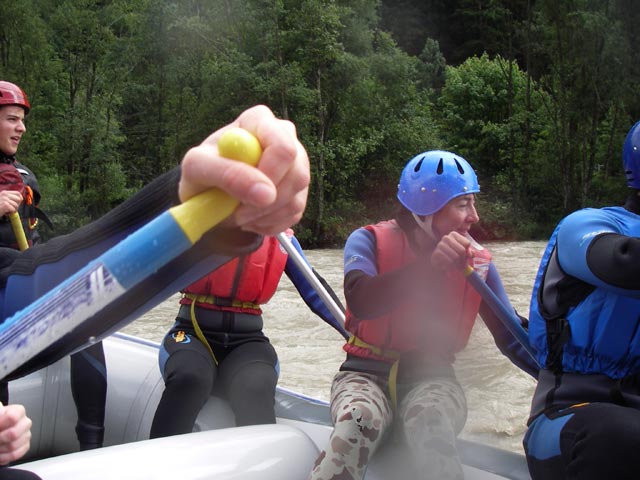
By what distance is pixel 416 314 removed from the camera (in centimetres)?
185

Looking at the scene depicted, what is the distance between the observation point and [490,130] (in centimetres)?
1789

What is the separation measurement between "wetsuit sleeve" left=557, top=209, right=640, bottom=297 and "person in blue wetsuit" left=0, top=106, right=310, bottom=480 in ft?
2.89

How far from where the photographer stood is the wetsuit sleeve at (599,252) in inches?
54.4

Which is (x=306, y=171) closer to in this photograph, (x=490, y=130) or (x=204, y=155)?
(x=204, y=155)

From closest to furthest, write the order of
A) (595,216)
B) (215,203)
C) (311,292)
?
(215,203) < (595,216) < (311,292)

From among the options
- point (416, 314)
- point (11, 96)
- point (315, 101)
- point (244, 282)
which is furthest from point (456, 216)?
point (315, 101)

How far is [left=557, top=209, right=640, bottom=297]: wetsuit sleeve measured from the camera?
54.4 inches

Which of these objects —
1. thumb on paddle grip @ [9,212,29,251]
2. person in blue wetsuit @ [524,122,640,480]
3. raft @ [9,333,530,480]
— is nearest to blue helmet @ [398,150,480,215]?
person in blue wetsuit @ [524,122,640,480]

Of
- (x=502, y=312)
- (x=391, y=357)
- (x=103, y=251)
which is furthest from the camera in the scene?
(x=391, y=357)

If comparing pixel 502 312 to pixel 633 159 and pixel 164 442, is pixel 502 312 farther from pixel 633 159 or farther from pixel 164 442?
pixel 164 442

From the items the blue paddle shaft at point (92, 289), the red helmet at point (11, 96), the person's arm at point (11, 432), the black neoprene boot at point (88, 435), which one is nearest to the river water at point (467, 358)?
the black neoprene boot at point (88, 435)

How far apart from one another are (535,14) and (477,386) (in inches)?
743

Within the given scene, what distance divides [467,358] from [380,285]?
37 centimetres

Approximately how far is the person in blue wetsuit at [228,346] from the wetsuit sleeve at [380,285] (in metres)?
0.35
